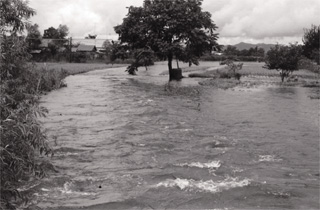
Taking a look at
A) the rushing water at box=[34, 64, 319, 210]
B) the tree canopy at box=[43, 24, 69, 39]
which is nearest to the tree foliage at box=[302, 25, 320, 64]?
the rushing water at box=[34, 64, 319, 210]

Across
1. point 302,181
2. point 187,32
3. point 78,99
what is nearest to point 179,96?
point 78,99

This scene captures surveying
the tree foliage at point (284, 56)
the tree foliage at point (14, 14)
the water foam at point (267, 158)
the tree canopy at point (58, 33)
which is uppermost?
the tree canopy at point (58, 33)

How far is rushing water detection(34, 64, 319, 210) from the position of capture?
8930mm

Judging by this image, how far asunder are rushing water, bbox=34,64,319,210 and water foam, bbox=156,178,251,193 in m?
0.03

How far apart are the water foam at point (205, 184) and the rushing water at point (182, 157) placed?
25mm

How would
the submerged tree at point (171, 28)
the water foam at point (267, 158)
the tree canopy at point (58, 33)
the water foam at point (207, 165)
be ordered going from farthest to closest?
the tree canopy at point (58, 33), the submerged tree at point (171, 28), the water foam at point (267, 158), the water foam at point (207, 165)

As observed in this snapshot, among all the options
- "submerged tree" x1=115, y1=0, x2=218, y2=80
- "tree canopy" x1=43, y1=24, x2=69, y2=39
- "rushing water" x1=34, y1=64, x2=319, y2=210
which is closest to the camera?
"rushing water" x1=34, y1=64, x2=319, y2=210

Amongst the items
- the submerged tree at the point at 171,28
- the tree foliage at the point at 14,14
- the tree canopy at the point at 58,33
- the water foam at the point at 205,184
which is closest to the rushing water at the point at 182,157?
the water foam at the point at 205,184

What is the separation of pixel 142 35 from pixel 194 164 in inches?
1232

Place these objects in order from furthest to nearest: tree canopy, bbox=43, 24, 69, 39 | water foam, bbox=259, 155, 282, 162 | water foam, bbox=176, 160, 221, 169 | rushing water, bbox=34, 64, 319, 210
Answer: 1. tree canopy, bbox=43, 24, 69, 39
2. water foam, bbox=259, 155, 282, 162
3. water foam, bbox=176, 160, 221, 169
4. rushing water, bbox=34, 64, 319, 210

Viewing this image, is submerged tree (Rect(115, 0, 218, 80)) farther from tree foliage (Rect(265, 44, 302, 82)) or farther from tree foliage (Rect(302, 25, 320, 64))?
tree foliage (Rect(302, 25, 320, 64))

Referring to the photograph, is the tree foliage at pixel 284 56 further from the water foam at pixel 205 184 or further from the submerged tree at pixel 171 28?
the water foam at pixel 205 184

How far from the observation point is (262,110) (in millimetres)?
22453

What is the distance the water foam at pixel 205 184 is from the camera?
952cm
